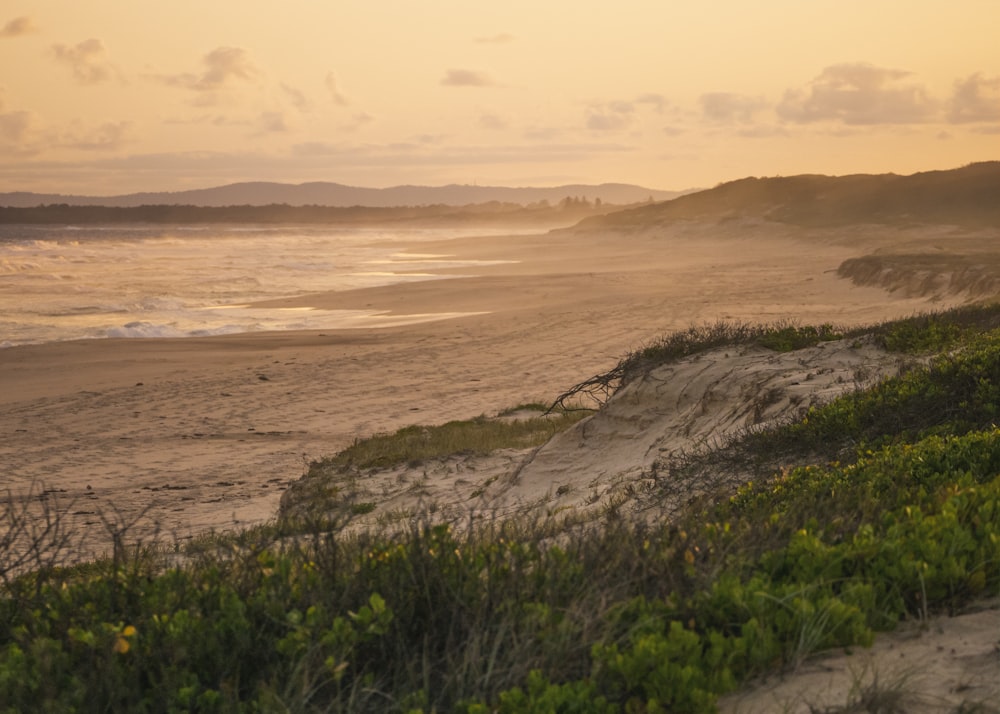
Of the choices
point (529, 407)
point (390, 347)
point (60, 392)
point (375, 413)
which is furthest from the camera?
point (390, 347)

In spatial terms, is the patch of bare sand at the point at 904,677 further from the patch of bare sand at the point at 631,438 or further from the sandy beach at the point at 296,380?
the patch of bare sand at the point at 631,438

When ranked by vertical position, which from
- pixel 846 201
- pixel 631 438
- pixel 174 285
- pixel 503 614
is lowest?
pixel 631 438

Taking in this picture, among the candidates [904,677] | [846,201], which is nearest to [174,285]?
[904,677]

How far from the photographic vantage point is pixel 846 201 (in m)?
77.6

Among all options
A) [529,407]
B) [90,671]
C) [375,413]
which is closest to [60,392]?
[375,413]

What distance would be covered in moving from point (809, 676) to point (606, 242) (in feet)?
228

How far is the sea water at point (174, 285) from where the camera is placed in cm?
2512

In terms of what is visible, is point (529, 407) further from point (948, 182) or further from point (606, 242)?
point (948, 182)

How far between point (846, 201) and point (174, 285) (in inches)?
2467

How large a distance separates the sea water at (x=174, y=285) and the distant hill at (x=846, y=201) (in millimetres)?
32415

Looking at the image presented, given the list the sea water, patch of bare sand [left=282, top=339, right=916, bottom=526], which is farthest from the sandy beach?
A: the sea water

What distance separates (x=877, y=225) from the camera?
206 ft

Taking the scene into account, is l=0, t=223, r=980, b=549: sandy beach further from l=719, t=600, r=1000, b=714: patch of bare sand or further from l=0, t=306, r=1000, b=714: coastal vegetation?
l=719, t=600, r=1000, b=714: patch of bare sand

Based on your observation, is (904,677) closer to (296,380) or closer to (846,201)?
(296,380)
